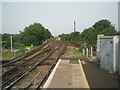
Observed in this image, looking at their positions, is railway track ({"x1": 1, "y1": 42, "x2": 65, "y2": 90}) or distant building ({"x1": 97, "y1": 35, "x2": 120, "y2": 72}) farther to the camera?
railway track ({"x1": 1, "y1": 42, "x2": 65, "y2": 90})

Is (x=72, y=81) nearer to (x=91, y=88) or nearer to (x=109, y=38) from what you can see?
(x=91, y=88)

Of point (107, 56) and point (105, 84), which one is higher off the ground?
point (107, 56)

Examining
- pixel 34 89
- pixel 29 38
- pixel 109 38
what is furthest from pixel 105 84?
pixel 29 38

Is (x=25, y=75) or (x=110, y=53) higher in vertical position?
(x=110, y=53)

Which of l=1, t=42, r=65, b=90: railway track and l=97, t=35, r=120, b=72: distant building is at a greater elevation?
l=97, t=35, r=120, b=72: distant building

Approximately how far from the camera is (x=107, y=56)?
20.6 ft

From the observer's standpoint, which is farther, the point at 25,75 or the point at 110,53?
the point at 25,75

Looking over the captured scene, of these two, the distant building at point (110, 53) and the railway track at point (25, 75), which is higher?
the distant building at point (110, 53)

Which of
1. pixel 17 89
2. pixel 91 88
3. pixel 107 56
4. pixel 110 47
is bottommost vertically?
pixel 17 89

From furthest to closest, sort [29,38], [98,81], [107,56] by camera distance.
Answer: [29,38] → [107,56] → [98,81]

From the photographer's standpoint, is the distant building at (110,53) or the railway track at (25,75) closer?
the distant building at (110,53)

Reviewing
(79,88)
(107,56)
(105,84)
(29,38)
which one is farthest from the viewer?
(29,38)

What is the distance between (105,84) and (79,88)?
45.1 inches

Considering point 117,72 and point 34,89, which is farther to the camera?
point 117,72
